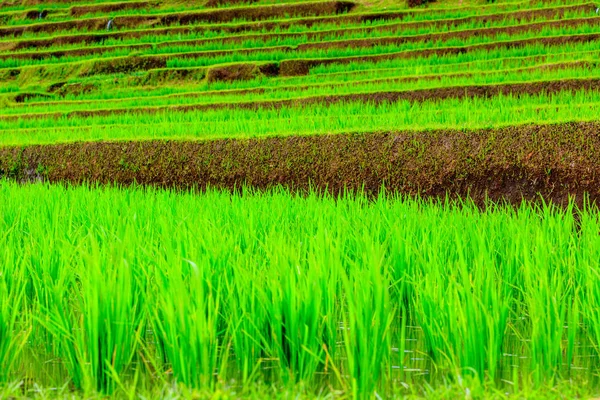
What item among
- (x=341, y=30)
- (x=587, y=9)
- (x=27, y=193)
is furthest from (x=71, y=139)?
(x=587, y=9)

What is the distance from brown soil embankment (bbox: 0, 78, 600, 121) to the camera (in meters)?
7.14

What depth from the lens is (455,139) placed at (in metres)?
4.96

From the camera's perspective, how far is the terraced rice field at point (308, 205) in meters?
1.65

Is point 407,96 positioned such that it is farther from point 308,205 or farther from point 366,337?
point 366,337

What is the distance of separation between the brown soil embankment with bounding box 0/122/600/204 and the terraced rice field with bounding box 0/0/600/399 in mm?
16

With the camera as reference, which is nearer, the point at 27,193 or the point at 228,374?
the point at 228,374

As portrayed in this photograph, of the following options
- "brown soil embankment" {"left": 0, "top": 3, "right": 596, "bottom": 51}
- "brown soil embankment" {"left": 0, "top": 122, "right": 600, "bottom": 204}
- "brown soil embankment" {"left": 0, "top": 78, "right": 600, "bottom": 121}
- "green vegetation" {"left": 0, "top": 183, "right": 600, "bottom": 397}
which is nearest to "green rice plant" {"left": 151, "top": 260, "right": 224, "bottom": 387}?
"green vegetation" {"left": 0, "top": 183, "right": 600, "bottom": 397}

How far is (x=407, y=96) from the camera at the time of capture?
8.11 metres

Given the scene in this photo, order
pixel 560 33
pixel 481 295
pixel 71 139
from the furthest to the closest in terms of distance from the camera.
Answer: pixel 560 33 → pixel 71 139 → pixel 481 295

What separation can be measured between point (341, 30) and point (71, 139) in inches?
278

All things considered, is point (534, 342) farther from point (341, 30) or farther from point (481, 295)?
point (341, 30)

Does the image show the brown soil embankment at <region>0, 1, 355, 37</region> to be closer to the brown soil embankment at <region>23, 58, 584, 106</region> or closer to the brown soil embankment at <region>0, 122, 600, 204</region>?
the brown soil embankment at <region>23, 58, 584, 106</region>

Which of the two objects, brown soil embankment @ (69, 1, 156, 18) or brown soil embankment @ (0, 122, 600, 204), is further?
brown soil embankment @ (69, 1, 156, 18)

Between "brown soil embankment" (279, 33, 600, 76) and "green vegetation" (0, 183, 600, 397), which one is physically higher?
"brown soil embankment" (279, 33, 600, 76)
